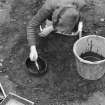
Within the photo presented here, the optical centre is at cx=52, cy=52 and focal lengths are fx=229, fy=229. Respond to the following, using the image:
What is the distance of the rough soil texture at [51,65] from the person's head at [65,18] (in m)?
1.02

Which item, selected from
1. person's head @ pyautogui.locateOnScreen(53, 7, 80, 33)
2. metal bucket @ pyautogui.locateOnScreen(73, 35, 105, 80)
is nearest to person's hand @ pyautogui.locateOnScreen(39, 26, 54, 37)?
metal bucket @ pyautogui.locateOnScreen(73, 35, 105, 80)

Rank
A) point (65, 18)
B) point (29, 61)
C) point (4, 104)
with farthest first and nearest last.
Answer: point (29, 61) < point (4, 104) < point (65, 18)

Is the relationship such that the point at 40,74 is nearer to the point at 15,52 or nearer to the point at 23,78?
the point at 23,78

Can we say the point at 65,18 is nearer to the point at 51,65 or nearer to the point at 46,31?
the point at 46,31

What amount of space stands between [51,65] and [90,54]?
691 mm

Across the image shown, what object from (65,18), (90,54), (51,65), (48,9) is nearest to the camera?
(65,18)

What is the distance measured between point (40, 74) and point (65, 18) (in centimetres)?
122

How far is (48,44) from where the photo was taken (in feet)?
13.7

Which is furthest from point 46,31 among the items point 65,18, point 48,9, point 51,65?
point 65,18

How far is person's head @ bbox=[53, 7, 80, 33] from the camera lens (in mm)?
2908

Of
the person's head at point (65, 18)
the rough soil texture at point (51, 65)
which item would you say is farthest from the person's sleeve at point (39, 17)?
the rough soil texture at point (51, 65)

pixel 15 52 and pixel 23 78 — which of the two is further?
pixel 15 52


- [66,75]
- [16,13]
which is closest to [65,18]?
[66,75]

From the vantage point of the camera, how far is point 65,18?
9.55ft
